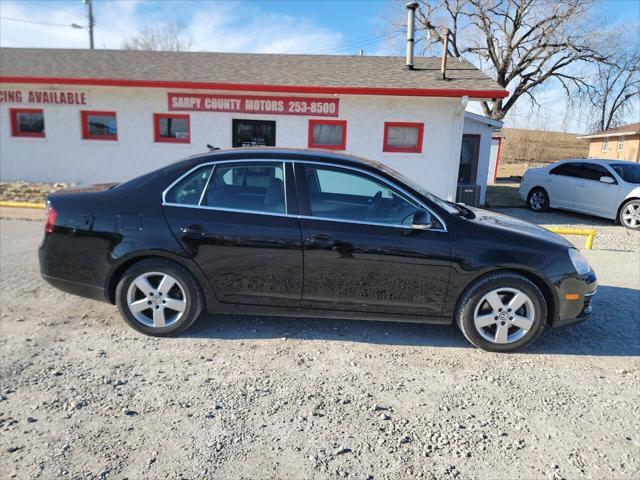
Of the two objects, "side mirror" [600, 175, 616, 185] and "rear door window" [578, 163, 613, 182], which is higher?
"rear door window" [578, 163, 613, 182]

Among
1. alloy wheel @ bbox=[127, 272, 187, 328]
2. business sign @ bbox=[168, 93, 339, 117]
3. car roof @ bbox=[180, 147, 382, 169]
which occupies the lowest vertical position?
alloy wheel @ bbox=[127, 272, 187, 328]

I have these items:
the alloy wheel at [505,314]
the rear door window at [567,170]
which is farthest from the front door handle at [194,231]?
the rear door window at [567,170]

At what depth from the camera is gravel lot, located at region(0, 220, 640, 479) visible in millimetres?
2371

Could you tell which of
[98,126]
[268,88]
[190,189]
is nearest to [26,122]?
[98,126]

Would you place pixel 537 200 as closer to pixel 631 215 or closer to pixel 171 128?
pixel 631 215

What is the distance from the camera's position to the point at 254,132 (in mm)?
11266

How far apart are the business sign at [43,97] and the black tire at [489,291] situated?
1157 centimetres

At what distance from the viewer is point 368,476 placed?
7.48 feet

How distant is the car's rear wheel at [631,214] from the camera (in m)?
9.91

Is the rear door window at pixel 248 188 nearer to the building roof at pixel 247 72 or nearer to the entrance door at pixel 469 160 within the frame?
the building roof at pixel 247 72

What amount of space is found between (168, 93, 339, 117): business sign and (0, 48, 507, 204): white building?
25 mm

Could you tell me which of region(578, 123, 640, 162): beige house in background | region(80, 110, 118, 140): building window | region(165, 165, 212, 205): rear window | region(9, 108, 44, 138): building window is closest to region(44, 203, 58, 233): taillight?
region(165, 165, 212, 205): rear window

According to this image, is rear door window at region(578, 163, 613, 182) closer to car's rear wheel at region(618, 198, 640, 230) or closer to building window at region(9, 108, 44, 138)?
car's rear wheel at region(618, 198, 640, 230)

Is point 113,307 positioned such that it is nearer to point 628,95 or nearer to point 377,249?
point 377,249
